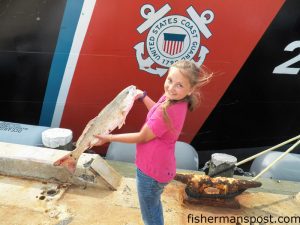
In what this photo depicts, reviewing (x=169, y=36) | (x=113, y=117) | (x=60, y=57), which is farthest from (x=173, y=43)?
(x=113, y=117)

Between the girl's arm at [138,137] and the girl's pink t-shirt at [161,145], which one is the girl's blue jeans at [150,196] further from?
the girl's arm at [138,137]

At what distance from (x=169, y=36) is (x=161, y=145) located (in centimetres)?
215

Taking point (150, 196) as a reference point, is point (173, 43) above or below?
above

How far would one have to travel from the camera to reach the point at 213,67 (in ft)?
14.6

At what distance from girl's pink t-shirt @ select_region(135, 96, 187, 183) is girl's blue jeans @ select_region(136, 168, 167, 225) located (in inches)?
2.3

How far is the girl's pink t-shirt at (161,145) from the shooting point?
2.19m

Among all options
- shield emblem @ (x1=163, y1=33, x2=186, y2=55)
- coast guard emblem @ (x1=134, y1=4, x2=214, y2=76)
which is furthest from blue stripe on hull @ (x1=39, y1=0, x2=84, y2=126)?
shield emblem @ (x1=163, y1=33, x2=186, y2=55)

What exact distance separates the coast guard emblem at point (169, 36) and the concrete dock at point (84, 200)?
1.47m

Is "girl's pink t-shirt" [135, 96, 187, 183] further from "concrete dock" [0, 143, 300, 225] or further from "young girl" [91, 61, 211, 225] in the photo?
"concrete dock" [0, 143, 300, 225]

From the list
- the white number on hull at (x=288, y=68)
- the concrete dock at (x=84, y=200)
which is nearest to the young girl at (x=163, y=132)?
the concrete dock at (x=84, y=200)

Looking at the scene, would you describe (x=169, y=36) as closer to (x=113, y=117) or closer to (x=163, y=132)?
(x=113, y=117)

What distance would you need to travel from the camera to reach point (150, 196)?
2.45m

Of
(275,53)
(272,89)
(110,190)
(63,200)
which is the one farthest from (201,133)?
(63,200)

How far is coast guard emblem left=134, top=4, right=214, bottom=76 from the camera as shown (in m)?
4.04
